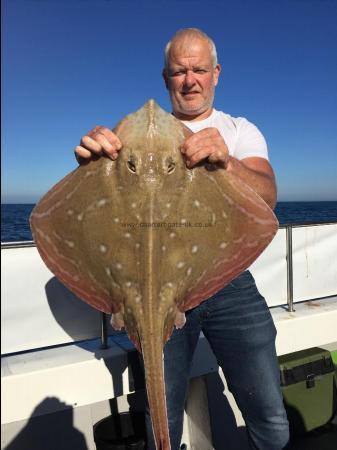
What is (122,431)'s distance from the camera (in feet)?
12.3

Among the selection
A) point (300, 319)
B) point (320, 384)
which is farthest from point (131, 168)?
point (320, 384)

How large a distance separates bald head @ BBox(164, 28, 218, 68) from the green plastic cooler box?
10.5ft

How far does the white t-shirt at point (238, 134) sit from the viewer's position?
2.41 meters

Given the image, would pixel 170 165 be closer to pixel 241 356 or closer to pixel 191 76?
pixel 191 76

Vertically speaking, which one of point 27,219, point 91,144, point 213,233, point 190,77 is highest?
point 27,219

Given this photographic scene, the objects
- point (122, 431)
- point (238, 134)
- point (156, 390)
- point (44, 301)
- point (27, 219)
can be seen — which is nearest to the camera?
point (156, 390)

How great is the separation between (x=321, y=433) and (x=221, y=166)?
372 cm

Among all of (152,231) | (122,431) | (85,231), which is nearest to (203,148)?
(152,231)

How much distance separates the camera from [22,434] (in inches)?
144

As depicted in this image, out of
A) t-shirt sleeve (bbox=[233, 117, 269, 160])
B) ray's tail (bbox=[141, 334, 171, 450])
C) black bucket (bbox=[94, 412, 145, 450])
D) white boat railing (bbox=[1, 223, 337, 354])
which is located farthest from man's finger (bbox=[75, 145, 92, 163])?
black bucket (bbox=[94, 412, 145, 450])

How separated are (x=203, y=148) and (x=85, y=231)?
0.69 m

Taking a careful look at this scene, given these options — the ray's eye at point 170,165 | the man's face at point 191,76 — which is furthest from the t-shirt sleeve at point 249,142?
the ray's eye at point 170,165

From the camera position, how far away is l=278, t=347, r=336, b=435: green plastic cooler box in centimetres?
410

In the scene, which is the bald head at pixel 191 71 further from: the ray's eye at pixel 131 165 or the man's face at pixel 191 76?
the ray's eye at pixel 131 165
